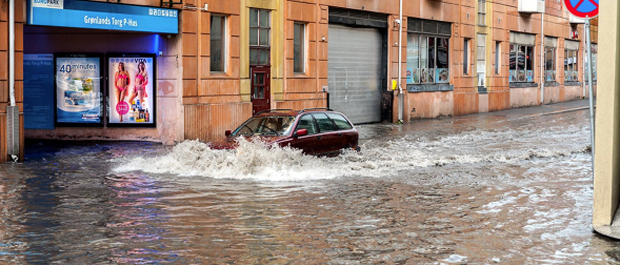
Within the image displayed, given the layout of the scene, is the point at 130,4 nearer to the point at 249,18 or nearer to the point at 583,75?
the point at 249,18

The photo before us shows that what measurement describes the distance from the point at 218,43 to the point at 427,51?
565 inches

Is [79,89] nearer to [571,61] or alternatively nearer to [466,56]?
[466,56]

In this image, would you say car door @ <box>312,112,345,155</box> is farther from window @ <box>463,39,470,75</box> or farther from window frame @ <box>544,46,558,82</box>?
window frame @ <box>544,46,558,82</box>

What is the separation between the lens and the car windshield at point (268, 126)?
15.6 metres

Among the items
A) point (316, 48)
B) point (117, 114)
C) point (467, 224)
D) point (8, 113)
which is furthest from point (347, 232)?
point (316, 48)

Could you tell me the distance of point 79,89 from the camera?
22.3 meters

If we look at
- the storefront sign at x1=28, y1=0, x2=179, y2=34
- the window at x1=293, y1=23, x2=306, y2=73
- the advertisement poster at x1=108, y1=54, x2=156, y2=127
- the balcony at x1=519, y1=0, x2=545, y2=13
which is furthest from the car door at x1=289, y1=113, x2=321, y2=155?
the balcony at x1=519, y1=0, x2=545, y2=13

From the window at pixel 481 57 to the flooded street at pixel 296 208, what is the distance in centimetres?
2072

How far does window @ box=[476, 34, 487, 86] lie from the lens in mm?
40031

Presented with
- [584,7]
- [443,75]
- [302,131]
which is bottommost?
[302,131]

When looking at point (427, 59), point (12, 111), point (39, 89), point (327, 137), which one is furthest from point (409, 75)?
point (12, 111)

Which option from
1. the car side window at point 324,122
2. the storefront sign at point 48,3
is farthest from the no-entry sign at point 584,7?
the storefront sign at point 48,3

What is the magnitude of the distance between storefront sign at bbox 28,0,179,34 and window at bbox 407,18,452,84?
14601 millimetres

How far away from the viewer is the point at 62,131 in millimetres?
22594
